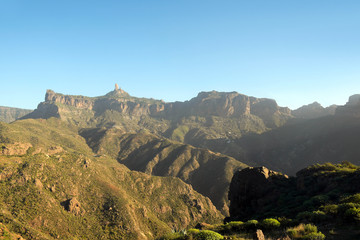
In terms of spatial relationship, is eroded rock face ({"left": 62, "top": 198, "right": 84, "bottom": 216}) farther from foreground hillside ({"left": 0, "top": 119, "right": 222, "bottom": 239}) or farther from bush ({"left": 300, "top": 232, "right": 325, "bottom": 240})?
bush ({"left": 300, "top": 232, "right": 325, "bottom": 240})

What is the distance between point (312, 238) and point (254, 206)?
1193 inches

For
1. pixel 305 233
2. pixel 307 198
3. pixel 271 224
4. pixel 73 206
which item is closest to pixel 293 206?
pixel 307 198

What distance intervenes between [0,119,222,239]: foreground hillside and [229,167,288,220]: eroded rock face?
180ft

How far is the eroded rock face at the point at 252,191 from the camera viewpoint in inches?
1510

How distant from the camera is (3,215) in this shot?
204 feet

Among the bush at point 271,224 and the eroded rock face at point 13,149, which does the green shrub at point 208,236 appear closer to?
the bush at point 271,224

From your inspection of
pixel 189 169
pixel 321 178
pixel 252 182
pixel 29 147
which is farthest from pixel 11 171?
pixel 189 169

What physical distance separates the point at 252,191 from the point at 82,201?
255 ft

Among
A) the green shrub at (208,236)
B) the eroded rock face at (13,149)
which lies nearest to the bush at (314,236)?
the green shrub at (208,236)

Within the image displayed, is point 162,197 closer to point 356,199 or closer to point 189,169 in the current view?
point 189,169

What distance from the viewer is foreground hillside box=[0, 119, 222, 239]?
71.5m

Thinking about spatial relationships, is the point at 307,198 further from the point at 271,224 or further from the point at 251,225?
the point at 251,225

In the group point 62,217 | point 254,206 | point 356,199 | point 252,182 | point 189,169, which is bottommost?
point 189,169

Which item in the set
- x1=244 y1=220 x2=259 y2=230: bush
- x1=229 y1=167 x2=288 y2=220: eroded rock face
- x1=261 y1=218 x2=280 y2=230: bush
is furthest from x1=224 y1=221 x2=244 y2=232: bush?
x1=229 y1=167 x2=288 y2=220: eroded rock face
